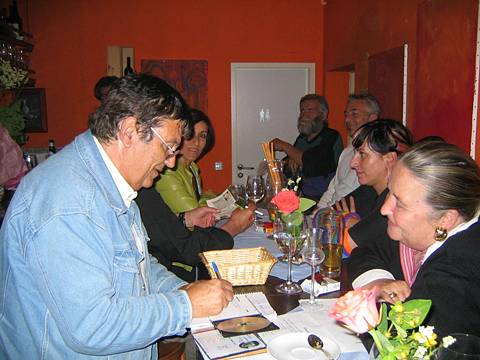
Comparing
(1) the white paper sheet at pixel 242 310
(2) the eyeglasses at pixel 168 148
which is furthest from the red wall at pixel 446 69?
(2) the eyeglasses at pixel 168 148

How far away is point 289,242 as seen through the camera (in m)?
1.69

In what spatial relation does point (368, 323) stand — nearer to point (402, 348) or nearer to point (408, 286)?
point (402, 348)

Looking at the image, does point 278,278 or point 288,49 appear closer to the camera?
point 278,278

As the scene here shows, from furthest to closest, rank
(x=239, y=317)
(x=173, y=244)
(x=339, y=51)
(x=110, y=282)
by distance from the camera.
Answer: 1. (x=339, y=51)
2. (x=173, y=244)
3. (x=239, y=317)
4. (x=110, y=282)

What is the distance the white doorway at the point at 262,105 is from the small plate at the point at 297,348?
14.6 ft

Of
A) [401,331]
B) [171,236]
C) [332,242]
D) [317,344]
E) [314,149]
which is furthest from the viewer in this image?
[314,149]

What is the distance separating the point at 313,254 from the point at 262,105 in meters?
4.26

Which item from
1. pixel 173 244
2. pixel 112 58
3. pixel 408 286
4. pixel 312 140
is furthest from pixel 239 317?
pixel 112 58

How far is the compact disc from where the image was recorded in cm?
129

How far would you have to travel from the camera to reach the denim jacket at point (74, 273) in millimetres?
970

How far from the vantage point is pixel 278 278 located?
1.79 meters

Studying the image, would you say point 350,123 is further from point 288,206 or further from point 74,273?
point 74,273

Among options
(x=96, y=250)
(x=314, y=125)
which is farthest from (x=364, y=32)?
(x=96, y=250)

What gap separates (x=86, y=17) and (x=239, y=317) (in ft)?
16.6
